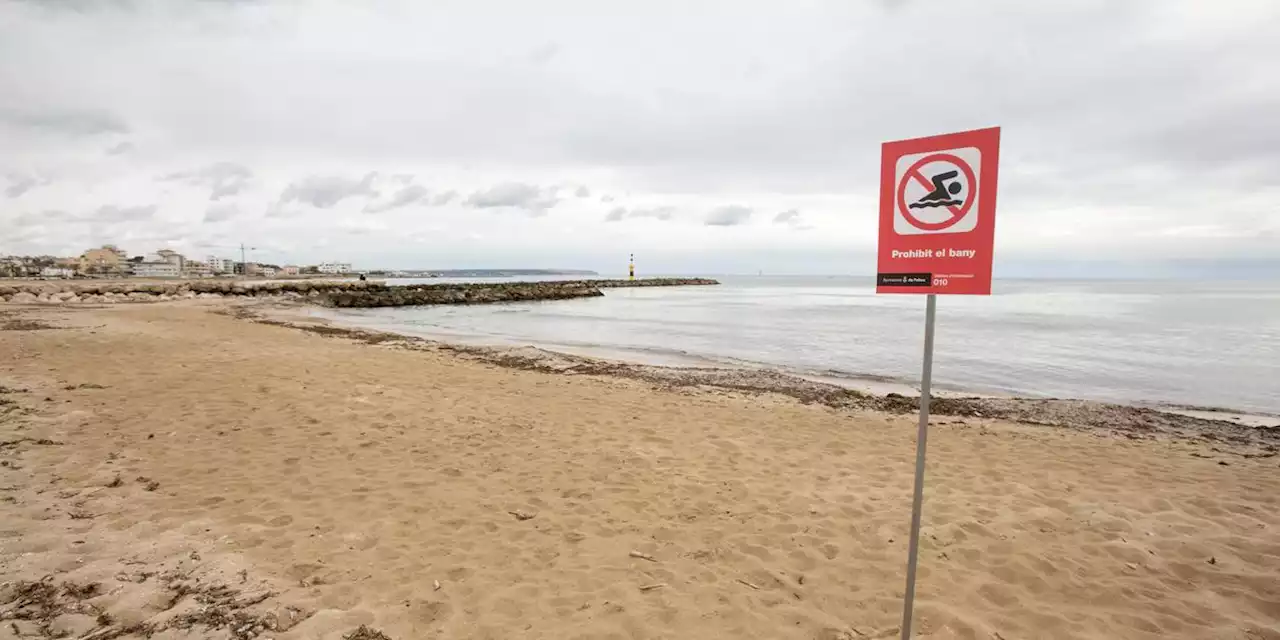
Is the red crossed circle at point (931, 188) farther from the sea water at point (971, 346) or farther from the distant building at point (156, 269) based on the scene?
the distant building at point (156, 269)

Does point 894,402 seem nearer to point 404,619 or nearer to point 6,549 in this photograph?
point 404,619

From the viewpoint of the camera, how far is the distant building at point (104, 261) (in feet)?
316

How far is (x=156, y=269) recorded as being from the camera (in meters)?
110

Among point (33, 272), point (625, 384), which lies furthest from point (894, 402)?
point (33, 272)

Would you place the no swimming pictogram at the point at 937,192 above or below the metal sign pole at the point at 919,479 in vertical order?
above

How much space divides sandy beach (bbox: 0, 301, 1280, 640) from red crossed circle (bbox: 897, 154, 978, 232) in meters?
2.30

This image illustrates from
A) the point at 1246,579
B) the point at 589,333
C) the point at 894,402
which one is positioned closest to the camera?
the point at 1246,579

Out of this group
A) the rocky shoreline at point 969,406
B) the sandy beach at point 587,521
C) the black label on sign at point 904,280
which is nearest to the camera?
the black label on sign at point 904,280

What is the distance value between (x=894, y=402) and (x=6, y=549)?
11.0m

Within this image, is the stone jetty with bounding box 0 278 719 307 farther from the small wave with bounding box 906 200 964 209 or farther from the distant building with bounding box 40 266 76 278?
the distant building with bounding box 40 266 76 278

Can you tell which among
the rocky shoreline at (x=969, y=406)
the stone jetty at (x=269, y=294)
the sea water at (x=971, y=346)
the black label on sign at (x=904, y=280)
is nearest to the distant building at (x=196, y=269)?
the stone jetty at (x=269, y=294)

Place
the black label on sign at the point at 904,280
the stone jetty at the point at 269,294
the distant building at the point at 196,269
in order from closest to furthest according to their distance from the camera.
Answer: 1. the black label on sign at the point at 904,280
2. the stone jetty at the point at 269,294
3. the distant building at the point at 196,269

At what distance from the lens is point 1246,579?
3.98 meters

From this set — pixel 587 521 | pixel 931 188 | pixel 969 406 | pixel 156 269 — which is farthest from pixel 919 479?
pixel 156 269
